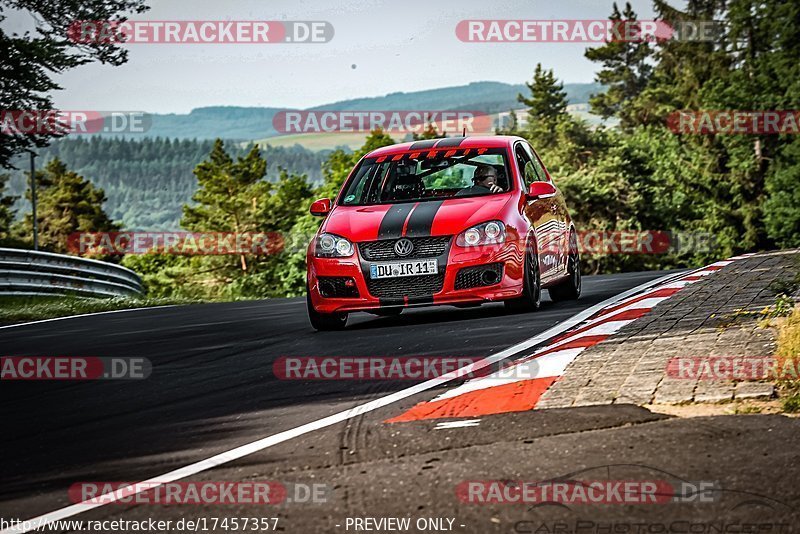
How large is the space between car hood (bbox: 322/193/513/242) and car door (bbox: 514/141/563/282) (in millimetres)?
424

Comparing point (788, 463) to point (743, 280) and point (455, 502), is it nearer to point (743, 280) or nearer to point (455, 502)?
point (455, 502)

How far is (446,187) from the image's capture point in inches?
478

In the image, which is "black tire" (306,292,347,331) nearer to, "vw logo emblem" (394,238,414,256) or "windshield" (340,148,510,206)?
"vw logo emblem" (394,238,414,256)

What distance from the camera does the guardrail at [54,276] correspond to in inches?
874

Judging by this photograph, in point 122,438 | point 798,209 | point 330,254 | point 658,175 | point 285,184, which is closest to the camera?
point 122,438

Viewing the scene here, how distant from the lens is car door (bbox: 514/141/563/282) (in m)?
11.6

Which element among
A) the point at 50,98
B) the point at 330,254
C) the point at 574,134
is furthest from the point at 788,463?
the point at 574,134

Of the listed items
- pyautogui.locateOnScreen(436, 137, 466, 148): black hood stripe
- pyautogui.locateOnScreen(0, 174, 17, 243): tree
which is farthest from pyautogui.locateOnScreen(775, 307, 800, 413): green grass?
pyautogui.locateOnScreen(0, 174, 17, 243): tree

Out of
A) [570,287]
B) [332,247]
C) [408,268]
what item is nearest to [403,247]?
[408,268]

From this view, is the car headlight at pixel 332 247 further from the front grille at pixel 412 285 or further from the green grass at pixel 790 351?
the green grass at pixel 790 351

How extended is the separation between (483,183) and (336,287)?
5.94ft

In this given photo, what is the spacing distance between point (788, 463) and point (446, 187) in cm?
756

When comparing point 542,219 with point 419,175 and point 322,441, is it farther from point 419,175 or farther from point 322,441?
point 322,441

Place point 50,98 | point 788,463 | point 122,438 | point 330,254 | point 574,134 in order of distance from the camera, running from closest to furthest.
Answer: point 788,463 → point 122,438 → point 330,254 → point 50,98 → point 574,134
